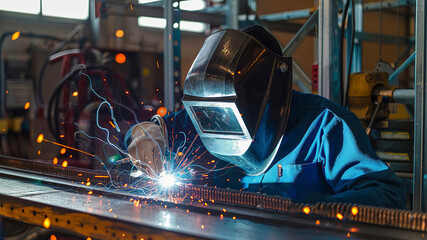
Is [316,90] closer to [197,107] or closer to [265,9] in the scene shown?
[197,107]

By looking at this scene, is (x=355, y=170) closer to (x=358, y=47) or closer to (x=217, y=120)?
(x=217, y=120)

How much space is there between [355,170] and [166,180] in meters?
0.70

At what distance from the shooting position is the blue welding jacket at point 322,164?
64.2 inches

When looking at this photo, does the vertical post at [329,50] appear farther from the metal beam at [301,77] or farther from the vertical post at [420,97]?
the metal beam at [301,77]

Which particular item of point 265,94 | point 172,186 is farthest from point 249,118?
point 172,186

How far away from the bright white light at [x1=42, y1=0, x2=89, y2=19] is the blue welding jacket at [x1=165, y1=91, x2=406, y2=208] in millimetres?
7051

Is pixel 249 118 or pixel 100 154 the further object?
pixel 100 154

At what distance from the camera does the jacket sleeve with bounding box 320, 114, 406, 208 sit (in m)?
1.53

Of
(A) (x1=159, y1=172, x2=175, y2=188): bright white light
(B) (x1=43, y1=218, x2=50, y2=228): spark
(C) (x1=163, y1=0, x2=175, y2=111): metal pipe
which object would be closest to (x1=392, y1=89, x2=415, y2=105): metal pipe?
(C) (x1=163, y1=0, x2=175, y2=111): metal pipe

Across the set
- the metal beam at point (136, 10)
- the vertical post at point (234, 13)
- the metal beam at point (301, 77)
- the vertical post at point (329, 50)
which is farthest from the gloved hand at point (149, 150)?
the vertical post at point (234, 13)

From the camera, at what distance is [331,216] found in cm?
117

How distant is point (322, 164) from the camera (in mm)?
1867

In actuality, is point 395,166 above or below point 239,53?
below

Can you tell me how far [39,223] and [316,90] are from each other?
6.29 ft
